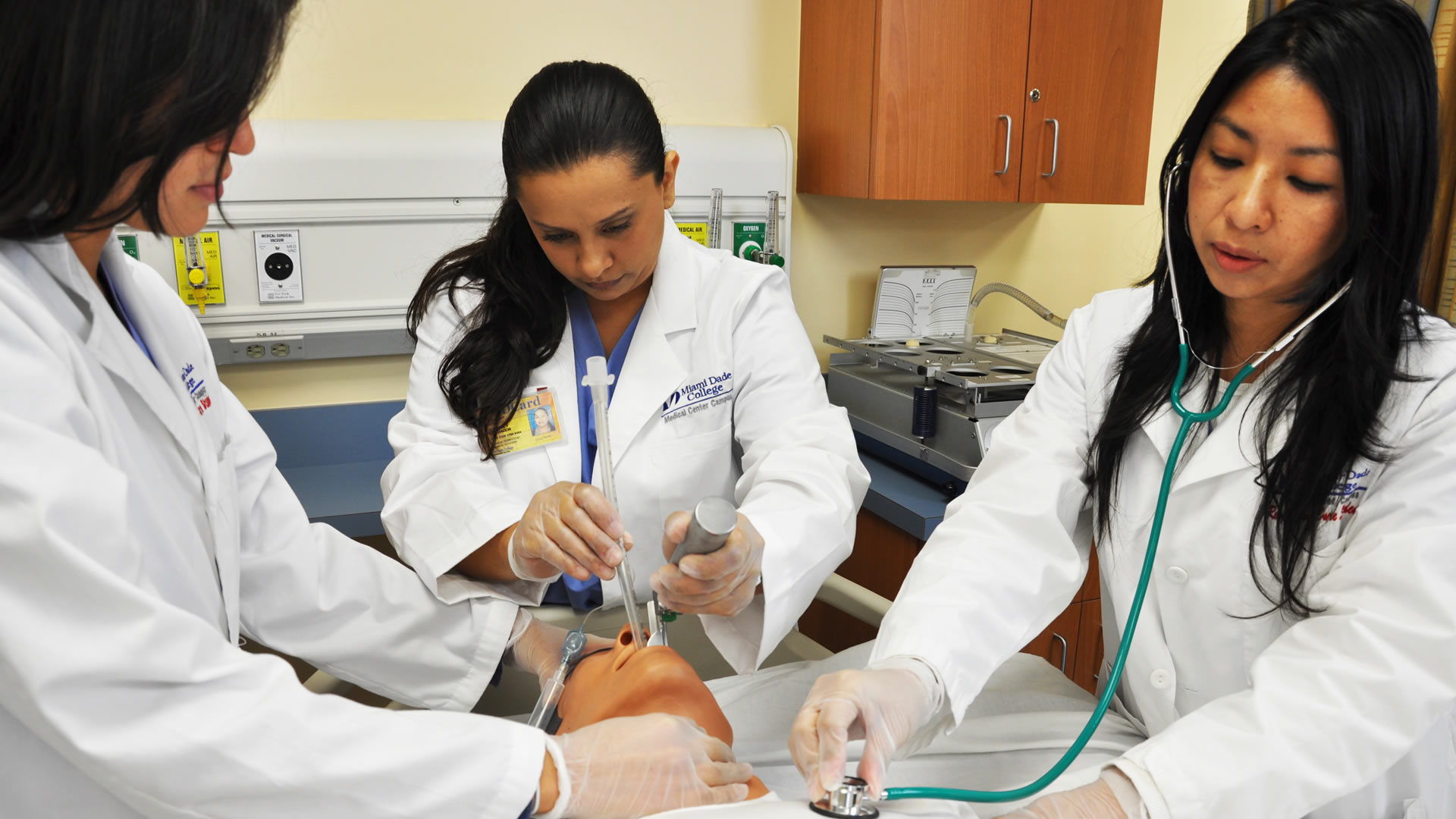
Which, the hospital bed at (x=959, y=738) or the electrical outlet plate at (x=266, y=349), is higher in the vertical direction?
the electrical outlet plate at (x=266, y=349)

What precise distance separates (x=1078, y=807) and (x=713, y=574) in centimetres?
46

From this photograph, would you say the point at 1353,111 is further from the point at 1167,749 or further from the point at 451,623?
the point at 451,623

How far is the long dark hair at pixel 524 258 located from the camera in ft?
4.50

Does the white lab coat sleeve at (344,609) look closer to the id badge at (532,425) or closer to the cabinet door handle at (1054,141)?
the id badge at (532,425)

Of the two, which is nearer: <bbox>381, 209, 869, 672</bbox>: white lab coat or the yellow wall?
<bbox>381, 209, 869, 672</bbox>: white lab coat

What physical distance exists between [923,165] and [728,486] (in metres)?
1.06

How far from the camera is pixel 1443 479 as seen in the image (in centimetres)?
93

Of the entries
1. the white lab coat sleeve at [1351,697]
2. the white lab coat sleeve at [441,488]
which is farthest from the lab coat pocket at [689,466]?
the white lab coat sleeve at [1351,697]

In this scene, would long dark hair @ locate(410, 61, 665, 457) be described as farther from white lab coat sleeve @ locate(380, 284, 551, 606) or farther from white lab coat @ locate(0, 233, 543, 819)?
white lab coat @ locate(0, 233, 543, 819)

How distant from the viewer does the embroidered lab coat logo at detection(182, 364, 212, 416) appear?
3.54ft

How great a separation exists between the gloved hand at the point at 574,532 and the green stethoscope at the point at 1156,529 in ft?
1.39

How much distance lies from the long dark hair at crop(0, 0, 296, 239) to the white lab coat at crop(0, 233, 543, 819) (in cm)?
9

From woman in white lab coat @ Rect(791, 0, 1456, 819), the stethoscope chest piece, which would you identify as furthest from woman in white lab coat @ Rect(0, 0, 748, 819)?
woman in white lab coat @ Rect(791, 0, 1456, 819)

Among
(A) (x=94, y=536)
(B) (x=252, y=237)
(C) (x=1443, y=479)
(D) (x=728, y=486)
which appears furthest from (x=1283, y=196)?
(B) (x=252, y=237)
